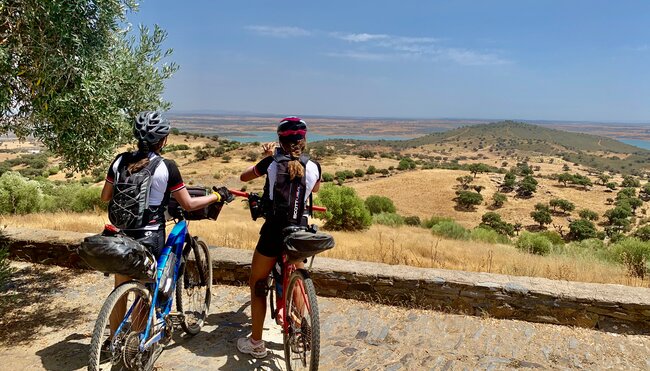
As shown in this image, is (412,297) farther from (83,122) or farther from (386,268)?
(83,122)

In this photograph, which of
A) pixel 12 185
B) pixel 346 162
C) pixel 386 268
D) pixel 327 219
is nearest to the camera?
pixel 386 268

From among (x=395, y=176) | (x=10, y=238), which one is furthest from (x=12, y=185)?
(x=395, y=176)

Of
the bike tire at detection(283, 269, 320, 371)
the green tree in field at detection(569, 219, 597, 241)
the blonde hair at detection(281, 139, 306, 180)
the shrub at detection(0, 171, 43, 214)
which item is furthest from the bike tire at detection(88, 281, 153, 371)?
the green tree in field at detection(569, 219, 597, 241)

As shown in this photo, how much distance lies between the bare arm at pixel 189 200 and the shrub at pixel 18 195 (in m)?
17.4

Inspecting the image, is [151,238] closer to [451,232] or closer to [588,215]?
[451,232]

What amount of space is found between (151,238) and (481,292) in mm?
4017

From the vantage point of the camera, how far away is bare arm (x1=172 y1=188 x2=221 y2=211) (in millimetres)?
3412

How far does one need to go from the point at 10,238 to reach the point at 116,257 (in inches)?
226

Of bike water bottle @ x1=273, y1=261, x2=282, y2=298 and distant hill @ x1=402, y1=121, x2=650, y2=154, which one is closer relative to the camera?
bike water bottle @ x1=273, y1=261, x2=282, y2=298

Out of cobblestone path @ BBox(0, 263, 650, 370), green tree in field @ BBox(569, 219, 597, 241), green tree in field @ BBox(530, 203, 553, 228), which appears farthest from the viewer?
green tree in field @ BBox(530, 203, 553, 228)

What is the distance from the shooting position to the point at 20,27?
438 centimetres

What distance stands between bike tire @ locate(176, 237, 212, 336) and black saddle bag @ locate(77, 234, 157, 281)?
1.22 metres

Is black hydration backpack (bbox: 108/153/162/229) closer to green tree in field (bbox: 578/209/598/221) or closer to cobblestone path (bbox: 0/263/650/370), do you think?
cobblestone path (bbox: 0/263/650/370)

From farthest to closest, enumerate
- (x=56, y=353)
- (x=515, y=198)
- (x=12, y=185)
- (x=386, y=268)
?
(x=515, y=198)
(x=12, y=185)
(x=386, y=268)
(x=56, y=353)
